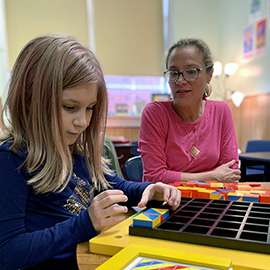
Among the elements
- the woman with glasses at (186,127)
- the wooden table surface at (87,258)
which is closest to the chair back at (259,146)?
the woman with glasses at (186,127)

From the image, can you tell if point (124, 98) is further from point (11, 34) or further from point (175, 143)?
point (175, 143)

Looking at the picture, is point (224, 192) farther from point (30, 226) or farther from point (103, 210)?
point (30, 226)

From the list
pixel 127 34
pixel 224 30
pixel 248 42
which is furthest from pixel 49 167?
pixel 224 30

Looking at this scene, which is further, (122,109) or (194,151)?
(122,109)

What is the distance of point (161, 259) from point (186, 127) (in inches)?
44.4

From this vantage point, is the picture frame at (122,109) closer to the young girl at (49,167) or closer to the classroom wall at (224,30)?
the classroom wall at (224,30)

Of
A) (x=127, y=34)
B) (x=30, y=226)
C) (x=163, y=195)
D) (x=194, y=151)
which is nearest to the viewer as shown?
(x=30, y=226)

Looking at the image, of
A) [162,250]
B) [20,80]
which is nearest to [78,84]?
[20,80]

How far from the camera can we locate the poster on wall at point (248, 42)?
429cm

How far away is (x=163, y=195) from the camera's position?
0.93 m

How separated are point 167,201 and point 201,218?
0.43ft

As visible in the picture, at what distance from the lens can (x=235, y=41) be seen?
191 inches

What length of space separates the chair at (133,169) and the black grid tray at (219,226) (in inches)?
34.2

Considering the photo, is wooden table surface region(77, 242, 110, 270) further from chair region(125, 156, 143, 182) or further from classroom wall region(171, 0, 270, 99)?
classroom wall region(171, 0, 270, 99)
